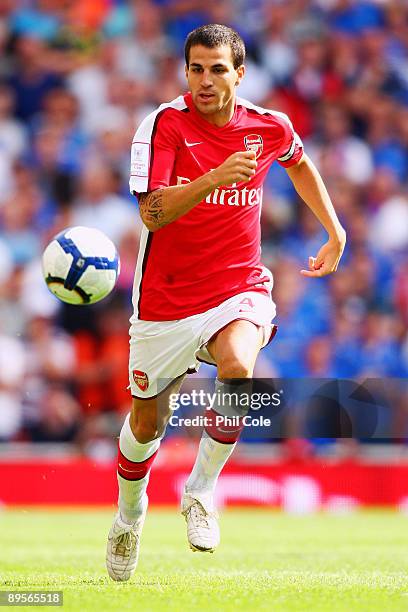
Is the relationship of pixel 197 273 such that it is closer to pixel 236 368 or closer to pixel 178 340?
pixel 178 340

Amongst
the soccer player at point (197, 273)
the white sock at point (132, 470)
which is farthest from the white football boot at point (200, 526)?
the white sock at point (132, 470)

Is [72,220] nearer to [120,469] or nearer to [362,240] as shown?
[362,240]

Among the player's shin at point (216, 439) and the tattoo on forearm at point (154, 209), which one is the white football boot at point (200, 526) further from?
the tattoo on forearm at point (154, 209)

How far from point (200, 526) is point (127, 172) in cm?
953

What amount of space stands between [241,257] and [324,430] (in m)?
6.19

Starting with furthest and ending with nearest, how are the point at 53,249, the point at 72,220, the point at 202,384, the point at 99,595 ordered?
1. the point at 72,220
2. the point at 202,384
3. the point at 53,249
4. the point at 99,595

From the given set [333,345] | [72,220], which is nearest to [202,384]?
[333,345]

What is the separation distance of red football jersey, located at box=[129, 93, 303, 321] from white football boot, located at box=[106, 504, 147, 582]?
1142 millimetres

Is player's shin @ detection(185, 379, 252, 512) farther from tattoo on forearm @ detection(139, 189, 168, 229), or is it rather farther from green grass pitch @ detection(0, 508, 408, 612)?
tattoo on forearm @ detection(139, 189, 168, 229)

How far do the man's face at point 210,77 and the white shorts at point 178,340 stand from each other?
1.01 metres

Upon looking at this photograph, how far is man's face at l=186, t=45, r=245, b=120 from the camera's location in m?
6.02

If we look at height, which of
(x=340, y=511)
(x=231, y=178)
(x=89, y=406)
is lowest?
(x=340, y=511)

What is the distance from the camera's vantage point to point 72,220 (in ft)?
47.0

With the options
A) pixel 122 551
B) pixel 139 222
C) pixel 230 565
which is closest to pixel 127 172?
pixel 139 222
